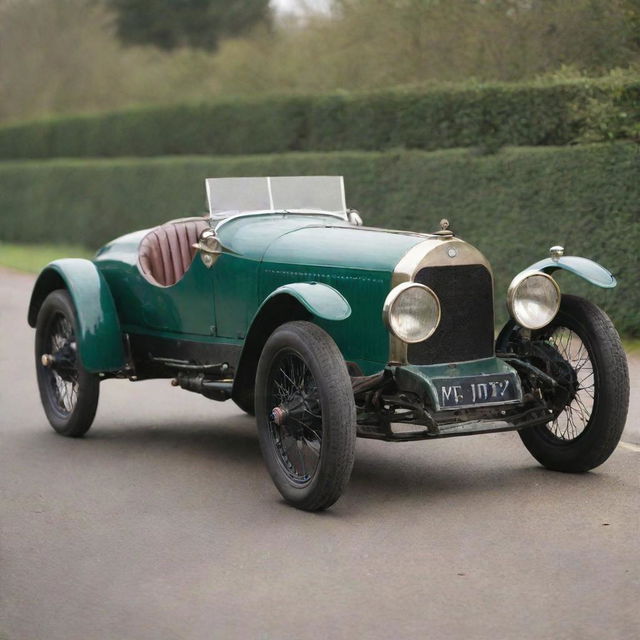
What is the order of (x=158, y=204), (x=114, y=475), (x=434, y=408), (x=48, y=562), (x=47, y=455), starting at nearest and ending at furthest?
(x=48, y=562), (x=434, y=408), (x=114, y=475), (x=47, y=455), (x=158, y=204)

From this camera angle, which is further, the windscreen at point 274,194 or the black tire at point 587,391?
the windscreen at point 274,194

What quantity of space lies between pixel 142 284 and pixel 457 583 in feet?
12.2

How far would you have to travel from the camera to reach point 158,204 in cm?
2189

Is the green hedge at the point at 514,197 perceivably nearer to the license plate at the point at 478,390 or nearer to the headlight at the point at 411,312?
the license plate at the point at 478,390

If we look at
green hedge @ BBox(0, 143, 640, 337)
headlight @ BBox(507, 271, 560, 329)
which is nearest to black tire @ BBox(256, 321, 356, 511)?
headlight @ BBox(507, 271, 560, 329)

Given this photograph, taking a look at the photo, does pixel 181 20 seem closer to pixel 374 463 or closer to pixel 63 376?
pixel 63 376

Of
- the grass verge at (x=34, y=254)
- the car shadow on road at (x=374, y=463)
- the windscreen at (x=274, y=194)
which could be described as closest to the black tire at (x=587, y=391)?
the car shadow on road at (x=374, y=463)

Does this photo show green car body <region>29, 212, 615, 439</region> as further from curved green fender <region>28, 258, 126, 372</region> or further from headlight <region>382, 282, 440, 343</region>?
headlight <region>382, 282, 440, 343</region>

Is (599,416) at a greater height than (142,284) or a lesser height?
lesser

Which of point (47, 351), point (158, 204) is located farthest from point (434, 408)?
point (158, 204)

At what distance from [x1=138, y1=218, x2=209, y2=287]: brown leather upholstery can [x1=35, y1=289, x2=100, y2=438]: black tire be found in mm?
608

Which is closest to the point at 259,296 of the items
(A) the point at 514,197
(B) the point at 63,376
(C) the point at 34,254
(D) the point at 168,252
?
(D) the point at 168,252

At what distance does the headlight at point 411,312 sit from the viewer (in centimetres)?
588

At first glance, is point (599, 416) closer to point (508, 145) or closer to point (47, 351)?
point (47, 351)
